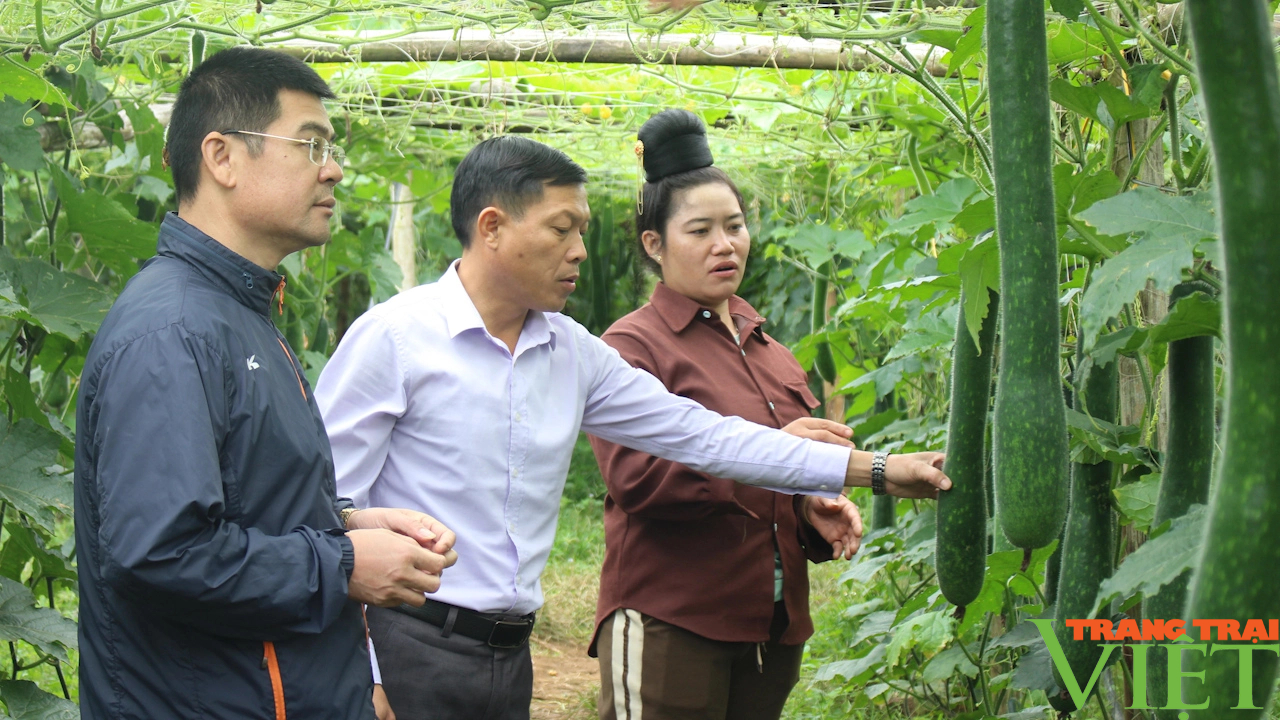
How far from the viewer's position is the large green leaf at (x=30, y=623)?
97.8 inches

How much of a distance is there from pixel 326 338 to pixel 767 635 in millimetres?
2985

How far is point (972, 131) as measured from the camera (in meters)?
2.34

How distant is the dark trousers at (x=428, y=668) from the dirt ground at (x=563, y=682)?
2.87 meters

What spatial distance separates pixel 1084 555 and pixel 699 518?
956mm

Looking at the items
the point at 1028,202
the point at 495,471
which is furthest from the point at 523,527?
the point at 1028,202

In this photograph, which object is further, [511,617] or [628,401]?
[628,401]

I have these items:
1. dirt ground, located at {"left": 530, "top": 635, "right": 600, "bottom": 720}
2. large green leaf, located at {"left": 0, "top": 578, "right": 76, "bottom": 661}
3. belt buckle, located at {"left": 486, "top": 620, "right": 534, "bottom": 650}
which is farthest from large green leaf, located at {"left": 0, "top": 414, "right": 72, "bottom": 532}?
dirt ground, located at {"left": 530, "top": 635, "right": 600, "bottom": 720}

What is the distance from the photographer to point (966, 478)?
1.98 meters

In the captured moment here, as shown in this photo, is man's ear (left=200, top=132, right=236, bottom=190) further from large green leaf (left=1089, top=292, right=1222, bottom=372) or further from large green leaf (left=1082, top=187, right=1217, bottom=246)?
large green leaf (left=1089, top=292, right=1222, bottom=372)

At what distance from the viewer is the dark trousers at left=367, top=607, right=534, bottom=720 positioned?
6.93 feet

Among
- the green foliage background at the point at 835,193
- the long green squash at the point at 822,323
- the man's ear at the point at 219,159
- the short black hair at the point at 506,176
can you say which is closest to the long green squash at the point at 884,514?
the green foliage background at the point at 835,193

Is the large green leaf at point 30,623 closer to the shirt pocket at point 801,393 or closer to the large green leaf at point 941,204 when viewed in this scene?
the shirt pocket at point 801,393

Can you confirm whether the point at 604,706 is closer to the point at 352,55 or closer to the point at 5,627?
the point at 5,627

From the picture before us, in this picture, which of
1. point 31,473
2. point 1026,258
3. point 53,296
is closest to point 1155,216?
point 1026,258
